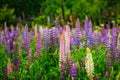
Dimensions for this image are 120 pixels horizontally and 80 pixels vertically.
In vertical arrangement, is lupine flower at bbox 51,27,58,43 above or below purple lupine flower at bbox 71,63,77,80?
above

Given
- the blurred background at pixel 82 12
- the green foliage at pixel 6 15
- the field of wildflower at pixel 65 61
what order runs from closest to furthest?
1. the field of wildflower at pixel 65 61
2. the blurred background at pixel 82 12
3. the green foliage at pixel 6 15

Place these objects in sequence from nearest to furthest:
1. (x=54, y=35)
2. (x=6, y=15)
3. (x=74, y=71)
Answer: (x=74, y=71), (x=54, y=35), (x=6, y=15)

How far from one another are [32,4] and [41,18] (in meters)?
6.45

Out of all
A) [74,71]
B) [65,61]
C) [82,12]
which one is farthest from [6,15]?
[74,71]

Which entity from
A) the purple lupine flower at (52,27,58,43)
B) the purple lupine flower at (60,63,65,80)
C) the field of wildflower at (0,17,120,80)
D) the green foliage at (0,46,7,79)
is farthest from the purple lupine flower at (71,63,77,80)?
the purple lupine flower at (52,27,58,43)

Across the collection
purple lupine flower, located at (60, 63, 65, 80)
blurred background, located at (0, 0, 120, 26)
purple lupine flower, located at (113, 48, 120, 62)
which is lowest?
purple lupine flower, located at (60, 63, 65, 80)

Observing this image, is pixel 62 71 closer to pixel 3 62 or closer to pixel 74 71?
pixel 74 71

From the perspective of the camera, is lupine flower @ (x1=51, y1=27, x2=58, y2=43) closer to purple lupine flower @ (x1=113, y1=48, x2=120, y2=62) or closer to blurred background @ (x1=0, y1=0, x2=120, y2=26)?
purple lupine flower @ (x1=113, y1=48, x2=120, y2=62)

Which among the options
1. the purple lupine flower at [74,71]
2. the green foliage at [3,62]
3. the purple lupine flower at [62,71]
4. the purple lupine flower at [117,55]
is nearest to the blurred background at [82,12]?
the green foliage at [3,62]

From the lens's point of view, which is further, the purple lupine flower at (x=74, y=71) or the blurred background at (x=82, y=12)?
the blurred background at (x=82, y=12)

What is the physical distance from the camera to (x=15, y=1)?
63.2 ft

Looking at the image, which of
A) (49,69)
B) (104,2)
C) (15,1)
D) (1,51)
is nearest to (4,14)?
(15,1)

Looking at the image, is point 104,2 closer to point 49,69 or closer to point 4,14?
point 4,14

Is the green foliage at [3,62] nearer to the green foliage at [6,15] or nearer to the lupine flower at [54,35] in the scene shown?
the lupine flower at [54,35]
